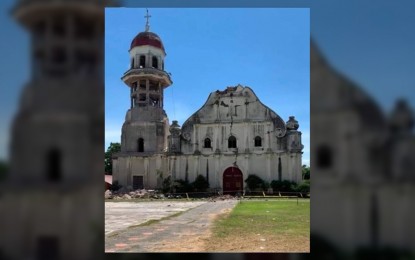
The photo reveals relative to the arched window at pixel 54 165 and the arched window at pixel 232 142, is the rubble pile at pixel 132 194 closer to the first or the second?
the arched window at pixel 232 142

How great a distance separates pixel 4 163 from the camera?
2986 mm

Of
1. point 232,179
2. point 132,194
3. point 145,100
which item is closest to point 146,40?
point 145,100

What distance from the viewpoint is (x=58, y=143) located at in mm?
3043

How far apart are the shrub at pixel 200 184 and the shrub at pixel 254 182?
2641mm

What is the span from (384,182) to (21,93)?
309 centimetres

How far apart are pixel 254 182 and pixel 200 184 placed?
3.38 meters

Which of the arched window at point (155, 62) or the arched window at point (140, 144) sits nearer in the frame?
the arched window at point (155, 62)

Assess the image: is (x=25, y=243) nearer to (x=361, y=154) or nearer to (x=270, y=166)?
(x=361, y=154)

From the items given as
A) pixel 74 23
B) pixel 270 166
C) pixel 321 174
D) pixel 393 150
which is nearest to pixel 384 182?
pixel 393 150

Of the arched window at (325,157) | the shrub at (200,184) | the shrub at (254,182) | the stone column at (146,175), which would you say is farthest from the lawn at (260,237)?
the stone column at (146,175)

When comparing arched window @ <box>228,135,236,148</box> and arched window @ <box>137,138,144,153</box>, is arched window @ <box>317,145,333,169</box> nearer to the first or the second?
arched window @ <box>228,135,236,148</box>

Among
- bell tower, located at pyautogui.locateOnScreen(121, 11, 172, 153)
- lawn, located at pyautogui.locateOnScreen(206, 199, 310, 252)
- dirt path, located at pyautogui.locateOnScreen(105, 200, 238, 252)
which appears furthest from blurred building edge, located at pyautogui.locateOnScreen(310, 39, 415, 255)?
bell tower, located at pyautogui.locateOnScreen(121, 11, 172, 153)

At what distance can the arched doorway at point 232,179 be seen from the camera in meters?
26.6

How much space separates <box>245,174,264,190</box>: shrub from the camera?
26000 mm
